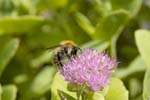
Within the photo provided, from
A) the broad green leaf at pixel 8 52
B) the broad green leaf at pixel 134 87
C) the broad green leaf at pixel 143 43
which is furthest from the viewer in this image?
the broad green leaf at pixel 134 87

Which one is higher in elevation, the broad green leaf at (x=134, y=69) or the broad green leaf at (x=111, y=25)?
the broad green leaf at (x=111, y=25)

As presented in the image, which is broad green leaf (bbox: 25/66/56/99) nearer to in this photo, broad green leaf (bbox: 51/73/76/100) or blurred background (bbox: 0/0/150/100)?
blurred background (bbox: 0/0/150/100)

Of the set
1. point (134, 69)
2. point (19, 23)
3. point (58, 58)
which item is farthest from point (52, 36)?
point (58, 58)

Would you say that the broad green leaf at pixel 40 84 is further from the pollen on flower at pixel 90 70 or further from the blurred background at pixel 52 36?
the pollen on flower at pixel 90 70

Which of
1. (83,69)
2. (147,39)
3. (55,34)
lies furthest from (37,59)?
(83,69)

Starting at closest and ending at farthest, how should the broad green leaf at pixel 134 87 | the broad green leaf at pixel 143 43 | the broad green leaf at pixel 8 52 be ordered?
the broad green leaf at pixel 143 43
the broad green leaf at pixel 8 52
the broad green leaf at pixel 134 87

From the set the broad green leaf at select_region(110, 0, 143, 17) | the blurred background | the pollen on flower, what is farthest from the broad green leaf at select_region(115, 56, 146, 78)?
the pollen on flower

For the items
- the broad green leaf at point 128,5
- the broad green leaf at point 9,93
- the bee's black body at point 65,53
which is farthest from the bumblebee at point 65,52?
the broad green leaf at point 128,5
